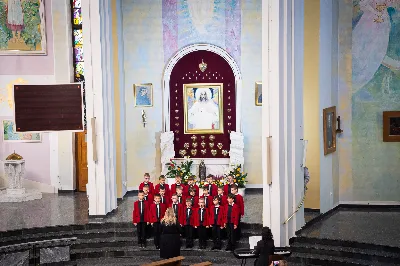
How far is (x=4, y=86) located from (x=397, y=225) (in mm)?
11561

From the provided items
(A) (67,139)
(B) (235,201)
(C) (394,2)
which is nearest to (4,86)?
(A) (67,139)

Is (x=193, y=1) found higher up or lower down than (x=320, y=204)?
higher up

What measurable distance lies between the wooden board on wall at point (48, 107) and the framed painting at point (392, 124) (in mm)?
7772

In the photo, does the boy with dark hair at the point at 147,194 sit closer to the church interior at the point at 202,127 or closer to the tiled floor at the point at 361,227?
the church interior at the point at 202,127

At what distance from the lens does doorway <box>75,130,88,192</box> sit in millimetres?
24078

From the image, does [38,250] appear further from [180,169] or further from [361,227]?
[361,227]

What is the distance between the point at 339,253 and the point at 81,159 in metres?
9.04

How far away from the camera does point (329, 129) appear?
20828mm

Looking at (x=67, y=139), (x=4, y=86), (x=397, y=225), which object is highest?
(x=4, y=86)

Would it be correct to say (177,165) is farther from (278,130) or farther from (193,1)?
(278,130)

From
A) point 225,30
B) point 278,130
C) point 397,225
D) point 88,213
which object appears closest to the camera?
point 278,130

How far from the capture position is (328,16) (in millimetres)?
20578

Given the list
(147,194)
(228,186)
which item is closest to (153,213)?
(147,194)

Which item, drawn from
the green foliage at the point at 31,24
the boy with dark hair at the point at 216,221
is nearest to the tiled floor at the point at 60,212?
the boy with dark hair at the point at 216,221
